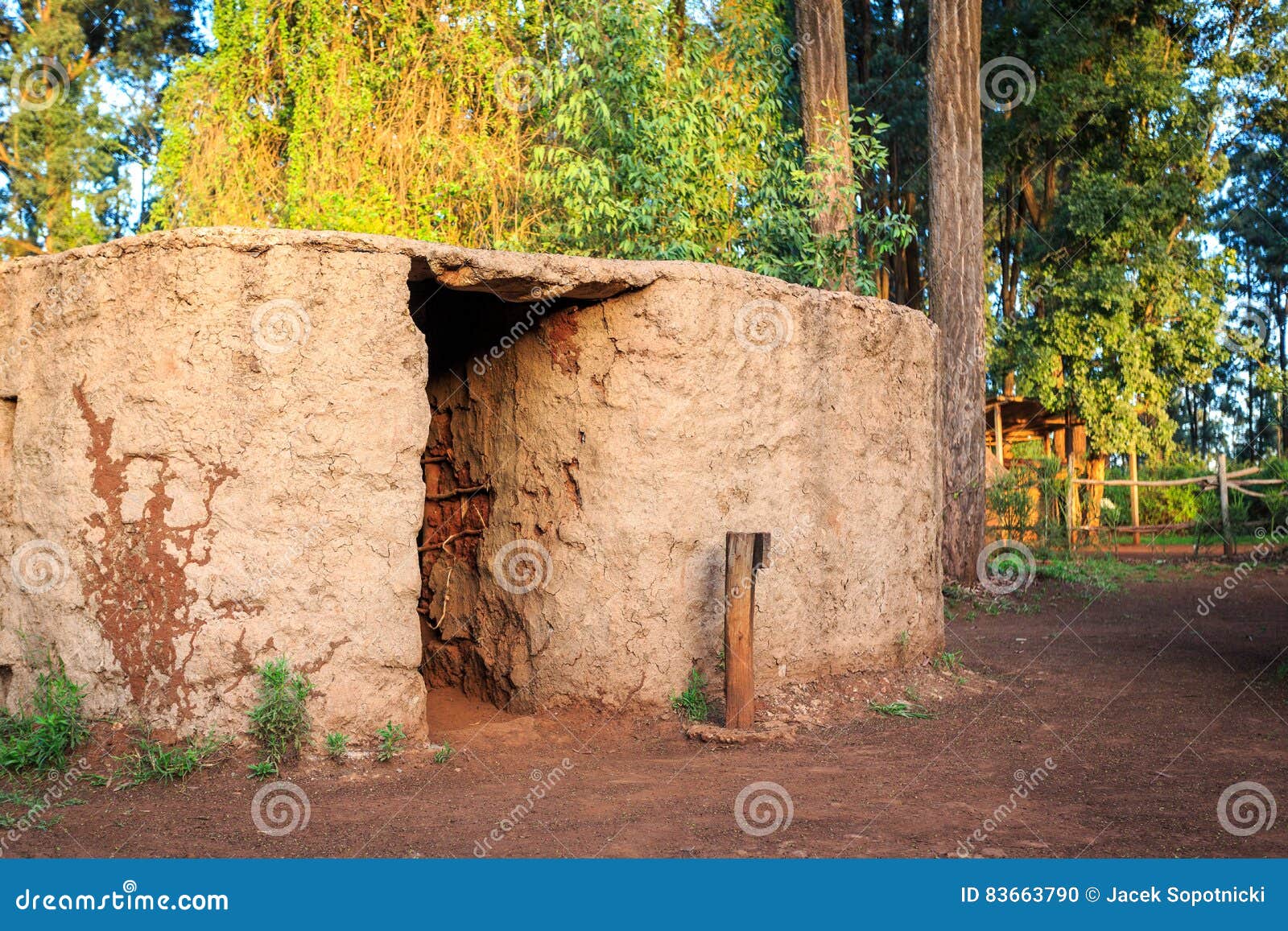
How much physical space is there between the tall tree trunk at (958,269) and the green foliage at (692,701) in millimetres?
6236

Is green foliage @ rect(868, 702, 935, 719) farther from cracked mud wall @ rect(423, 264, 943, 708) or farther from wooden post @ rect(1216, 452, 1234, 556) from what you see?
wooden post @ rect(1216, 452, 1234, 556)

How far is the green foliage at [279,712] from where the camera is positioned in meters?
5.10

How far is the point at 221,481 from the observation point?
5160 millimetres

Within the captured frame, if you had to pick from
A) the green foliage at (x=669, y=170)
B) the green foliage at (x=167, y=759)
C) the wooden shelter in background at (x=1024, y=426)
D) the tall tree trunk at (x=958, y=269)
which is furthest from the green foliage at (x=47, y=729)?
the wooden shelter in background at (x=1024, y=426)

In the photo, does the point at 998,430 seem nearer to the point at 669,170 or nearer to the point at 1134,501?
the point at 1134,501

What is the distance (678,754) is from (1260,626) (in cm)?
634

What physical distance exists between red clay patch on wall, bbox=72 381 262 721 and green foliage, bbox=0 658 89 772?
31 cm

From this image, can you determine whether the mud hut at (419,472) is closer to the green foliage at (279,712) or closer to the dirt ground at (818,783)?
the green foliage at (279,712)

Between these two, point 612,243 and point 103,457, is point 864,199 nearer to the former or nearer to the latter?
point 612,243

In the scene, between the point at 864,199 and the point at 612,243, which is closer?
the point at 612,243

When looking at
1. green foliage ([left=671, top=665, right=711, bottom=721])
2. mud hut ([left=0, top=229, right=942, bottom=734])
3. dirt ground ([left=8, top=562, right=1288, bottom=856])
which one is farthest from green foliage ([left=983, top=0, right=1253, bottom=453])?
green foliage ([left=671, top=665, right=711, bottom=721])

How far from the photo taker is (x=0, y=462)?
5648 millimetres

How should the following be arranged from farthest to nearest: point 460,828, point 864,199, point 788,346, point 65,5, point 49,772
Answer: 1. point 864,199
2. point 65,5
3. point 788,346
4. point 49,772
5. point 460,828

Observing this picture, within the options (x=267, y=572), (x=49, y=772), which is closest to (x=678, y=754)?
(x=267, y=572)
